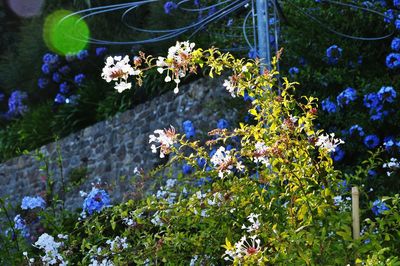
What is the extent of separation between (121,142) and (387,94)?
3763mm

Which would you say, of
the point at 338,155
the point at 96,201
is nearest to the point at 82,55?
the point at 338,155

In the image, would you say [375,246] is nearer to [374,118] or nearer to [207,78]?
[374,118]

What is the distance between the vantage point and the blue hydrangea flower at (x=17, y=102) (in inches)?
440

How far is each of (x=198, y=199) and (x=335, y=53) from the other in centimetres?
353

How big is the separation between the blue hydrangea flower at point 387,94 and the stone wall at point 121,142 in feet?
5.90

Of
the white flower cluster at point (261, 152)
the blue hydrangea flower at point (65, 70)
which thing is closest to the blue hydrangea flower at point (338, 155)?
the white flower cluster at point (261, 152)

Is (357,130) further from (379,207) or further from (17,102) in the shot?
(17,102)

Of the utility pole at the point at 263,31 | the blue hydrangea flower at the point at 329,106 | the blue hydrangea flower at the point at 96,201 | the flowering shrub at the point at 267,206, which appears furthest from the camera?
the blue hydrangea flower at the point at 329,106

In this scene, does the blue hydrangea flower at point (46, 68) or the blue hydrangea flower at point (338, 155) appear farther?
the blue hydrangea flower at point (46, 68)

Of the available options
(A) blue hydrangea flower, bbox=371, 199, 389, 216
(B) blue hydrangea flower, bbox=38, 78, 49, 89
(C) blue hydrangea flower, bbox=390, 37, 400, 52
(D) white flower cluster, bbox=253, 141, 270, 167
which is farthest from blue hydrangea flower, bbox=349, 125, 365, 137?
(B) blue hydrangea flower, bbox=38, 78, 49, 89

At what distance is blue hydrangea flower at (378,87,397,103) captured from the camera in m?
5.69

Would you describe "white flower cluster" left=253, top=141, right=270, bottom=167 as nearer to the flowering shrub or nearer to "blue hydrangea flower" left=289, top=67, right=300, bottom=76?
the flowering shrub

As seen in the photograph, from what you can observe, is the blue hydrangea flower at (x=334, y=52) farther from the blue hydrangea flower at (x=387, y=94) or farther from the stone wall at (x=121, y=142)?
the stone wall at (x=121, y=142)

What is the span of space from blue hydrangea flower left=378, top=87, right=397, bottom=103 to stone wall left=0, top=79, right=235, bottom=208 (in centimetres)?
180
